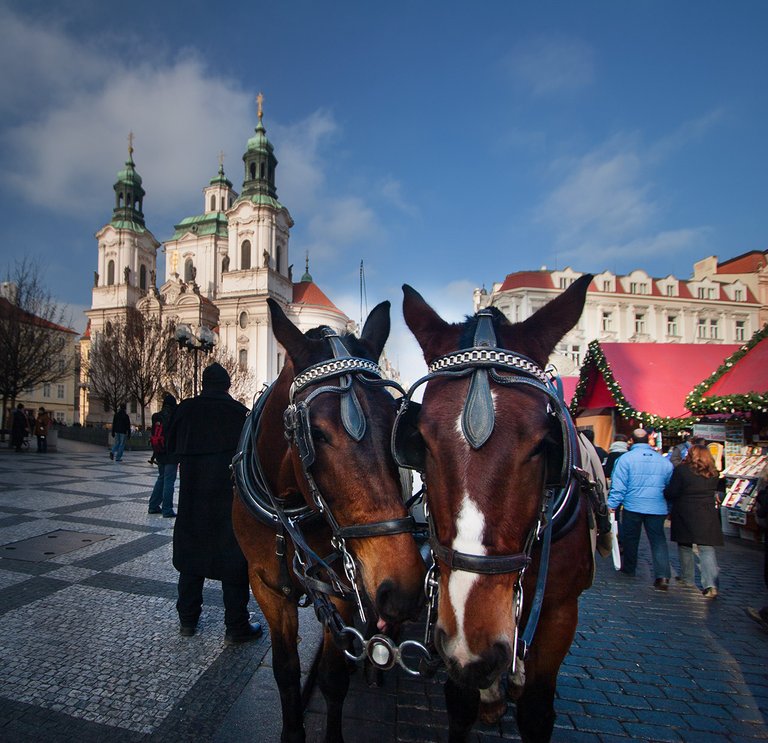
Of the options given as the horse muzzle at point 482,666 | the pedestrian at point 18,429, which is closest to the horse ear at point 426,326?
the horse muzzle at point 482,666

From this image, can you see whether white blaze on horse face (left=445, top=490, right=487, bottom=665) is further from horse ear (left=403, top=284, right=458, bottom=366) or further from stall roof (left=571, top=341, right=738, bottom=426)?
stall roof (left=571, top=341, right=738, bottom=426)

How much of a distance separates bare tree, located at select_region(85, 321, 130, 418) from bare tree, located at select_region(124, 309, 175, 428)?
1.44 ft

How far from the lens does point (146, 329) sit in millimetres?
35812

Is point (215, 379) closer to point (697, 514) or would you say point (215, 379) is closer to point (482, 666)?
point (482, 666)

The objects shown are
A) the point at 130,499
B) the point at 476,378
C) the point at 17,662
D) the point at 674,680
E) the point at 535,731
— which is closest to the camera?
the point at 476,378

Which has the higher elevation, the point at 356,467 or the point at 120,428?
the point at 356,467

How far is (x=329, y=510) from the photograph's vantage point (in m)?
1.73

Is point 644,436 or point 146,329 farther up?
point 146,329

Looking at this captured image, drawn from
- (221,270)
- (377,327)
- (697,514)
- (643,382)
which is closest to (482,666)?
(377,327)

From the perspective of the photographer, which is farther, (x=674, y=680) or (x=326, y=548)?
(x=674, y=680)

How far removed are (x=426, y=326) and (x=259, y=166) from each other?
223 ft

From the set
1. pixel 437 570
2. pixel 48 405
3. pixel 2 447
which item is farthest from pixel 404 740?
pixel 48 405

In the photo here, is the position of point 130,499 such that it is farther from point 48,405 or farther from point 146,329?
point 48,405

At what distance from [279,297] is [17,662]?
59.6m
